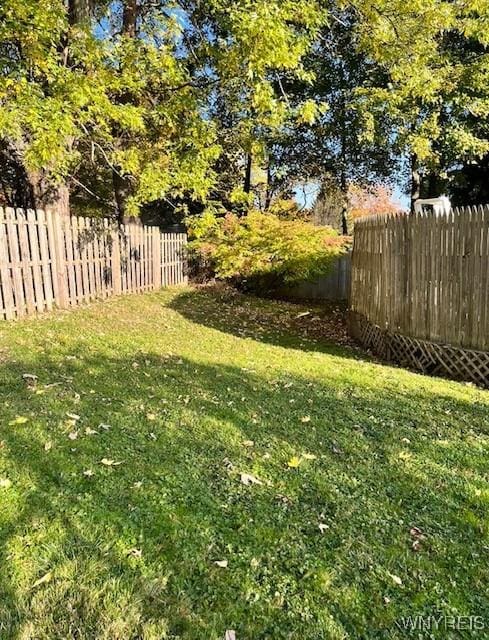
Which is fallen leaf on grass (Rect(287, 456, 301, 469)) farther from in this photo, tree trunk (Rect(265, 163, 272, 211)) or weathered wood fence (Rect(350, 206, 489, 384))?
tree trunk (Rect(265, 163, 272, 211))

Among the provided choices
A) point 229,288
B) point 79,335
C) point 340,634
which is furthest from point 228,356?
point 229,288

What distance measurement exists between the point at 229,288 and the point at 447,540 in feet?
39.5

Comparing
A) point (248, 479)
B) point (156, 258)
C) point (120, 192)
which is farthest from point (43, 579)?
point (120, 192)

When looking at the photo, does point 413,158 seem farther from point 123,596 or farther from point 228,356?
point 123,596

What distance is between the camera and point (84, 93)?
671cm

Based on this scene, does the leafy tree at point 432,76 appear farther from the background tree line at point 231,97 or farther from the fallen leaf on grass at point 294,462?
the fallen leaf on grass at point 294,462

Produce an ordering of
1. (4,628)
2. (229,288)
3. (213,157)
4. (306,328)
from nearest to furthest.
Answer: (4,628), (213,157), (306,328), (229,288)

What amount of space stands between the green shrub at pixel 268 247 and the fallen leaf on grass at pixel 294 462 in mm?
9719

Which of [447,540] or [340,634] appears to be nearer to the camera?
[340,634]

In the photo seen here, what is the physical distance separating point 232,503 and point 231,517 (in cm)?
13

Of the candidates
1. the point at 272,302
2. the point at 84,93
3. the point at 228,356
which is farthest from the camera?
the point at 272,302

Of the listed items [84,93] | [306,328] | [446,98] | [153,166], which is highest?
[446,98]

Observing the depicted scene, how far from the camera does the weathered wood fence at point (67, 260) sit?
724 centimetres

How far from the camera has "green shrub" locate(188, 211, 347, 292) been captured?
12.7 metres
